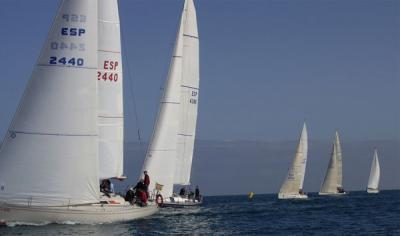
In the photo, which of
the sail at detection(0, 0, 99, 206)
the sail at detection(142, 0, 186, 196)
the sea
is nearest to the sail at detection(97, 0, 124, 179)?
the sea

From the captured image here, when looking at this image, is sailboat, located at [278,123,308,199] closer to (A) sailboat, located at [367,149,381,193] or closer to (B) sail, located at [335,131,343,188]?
(B) sail, located at [335,131,343,188]

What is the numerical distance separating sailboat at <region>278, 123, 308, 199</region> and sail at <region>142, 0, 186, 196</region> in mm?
33265

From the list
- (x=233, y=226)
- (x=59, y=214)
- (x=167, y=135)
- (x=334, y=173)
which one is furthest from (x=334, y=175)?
(x=59, y=214)

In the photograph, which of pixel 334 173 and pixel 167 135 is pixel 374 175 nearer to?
pixel 334 173

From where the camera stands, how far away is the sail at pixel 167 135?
42.2 metres

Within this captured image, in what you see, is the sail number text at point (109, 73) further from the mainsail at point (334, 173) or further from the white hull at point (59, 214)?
the mainsail at point (334, 173)

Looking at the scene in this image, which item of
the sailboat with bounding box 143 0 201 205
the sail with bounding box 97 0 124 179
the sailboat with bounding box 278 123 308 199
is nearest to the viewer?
the sail with bounding box 97 0 124 179

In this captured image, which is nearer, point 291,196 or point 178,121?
point 178,121

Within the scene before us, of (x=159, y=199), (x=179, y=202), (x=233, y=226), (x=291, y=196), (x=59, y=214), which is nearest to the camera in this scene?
(x=59, y=214)

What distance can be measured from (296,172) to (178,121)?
34147mm

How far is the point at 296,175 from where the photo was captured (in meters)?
75.5

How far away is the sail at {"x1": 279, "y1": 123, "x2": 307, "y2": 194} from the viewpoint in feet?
248

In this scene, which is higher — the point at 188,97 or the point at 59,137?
the point at 188,97

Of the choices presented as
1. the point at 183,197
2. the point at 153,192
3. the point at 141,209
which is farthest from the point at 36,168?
the point at 183,197
